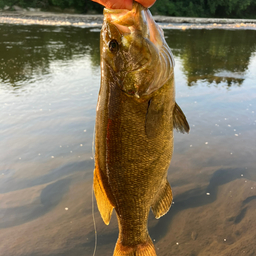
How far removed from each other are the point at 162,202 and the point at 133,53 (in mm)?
1241

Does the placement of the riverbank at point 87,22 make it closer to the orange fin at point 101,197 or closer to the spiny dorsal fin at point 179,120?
the spiny dorsal fin at point 179,120

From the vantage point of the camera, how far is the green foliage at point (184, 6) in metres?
45.7

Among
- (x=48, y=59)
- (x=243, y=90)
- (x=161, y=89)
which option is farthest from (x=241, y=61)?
(x=161, y=89)

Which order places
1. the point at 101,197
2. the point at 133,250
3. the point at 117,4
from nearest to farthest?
1. the point at 117,4
2. the point at 101,197
3. the point at 133,250

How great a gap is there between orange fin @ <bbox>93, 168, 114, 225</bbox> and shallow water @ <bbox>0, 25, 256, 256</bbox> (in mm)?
1377

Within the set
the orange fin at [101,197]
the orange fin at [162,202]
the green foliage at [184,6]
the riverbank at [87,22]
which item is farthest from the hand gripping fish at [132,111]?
the green foliage at [184,6]

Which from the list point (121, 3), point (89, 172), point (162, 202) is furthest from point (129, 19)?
point (89, 172)

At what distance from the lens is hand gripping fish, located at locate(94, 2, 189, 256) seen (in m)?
1.57

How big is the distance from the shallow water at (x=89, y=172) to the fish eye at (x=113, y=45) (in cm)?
238

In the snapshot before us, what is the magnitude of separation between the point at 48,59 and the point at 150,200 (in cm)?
1088

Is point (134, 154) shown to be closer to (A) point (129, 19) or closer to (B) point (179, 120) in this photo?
(B) point (179, 120)

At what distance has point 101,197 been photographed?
5.87 feet

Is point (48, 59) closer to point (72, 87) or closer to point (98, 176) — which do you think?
point (72, 87)

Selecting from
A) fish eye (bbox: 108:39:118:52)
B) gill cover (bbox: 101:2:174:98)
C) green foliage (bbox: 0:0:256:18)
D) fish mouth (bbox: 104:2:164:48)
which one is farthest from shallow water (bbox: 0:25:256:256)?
green foliage (bbox: 0:0:256:18)
